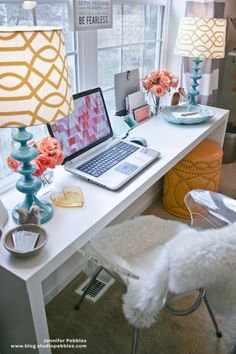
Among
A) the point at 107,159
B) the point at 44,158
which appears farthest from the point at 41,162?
the point at 107,159

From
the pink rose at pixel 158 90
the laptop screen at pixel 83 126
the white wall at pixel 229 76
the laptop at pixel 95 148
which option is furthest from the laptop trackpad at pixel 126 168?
the white wall at pixel 229 76

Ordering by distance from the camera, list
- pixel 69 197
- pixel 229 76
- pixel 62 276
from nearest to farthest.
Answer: pixel 69 197, pixel 62 276, pixel 229 76

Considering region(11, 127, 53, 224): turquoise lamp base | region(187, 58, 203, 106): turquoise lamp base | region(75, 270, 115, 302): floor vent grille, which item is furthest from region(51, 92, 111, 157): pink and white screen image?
region(187, 58, 203, 106): turquoise lamp base

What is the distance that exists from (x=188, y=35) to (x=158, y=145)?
72 centimetres

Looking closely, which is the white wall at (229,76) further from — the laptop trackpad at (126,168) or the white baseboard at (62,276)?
the laptop trackpad at (126,168)

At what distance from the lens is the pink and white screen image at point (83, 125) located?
1208 millimetres

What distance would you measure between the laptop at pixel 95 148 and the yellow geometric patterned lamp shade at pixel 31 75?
0.40 meters

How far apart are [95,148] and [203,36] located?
0.94m

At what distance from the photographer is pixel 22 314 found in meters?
0.88

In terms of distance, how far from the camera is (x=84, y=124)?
1.32 metres

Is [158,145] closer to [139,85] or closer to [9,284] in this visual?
[139,85]

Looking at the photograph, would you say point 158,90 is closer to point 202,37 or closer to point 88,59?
point 202,37

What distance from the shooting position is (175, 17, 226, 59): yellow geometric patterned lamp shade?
1.69m

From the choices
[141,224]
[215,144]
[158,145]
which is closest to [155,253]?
[141,224]
